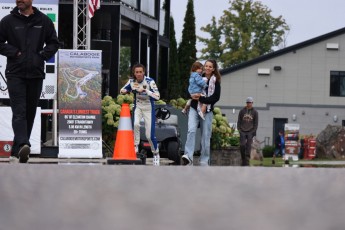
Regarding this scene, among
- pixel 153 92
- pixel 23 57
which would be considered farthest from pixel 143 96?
pixel 23 57

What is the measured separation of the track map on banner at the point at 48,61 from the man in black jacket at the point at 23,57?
7693mm

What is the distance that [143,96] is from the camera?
17.8m

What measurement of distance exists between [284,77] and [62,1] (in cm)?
3733

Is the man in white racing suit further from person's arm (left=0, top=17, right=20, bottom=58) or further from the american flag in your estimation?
the american flag

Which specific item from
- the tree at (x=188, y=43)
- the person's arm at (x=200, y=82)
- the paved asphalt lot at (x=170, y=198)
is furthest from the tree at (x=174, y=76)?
the paved asphalt lot at (x=170, y=198)

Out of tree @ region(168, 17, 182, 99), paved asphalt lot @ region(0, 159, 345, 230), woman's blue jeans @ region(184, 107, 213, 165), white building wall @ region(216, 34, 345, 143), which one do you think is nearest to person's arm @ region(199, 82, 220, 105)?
woman's blue jeans @ region(184, 107, 213, 165)

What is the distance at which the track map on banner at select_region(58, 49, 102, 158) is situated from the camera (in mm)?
20891

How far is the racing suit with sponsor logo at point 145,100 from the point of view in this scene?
691 inches

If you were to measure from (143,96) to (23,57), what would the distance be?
4566 millimetres

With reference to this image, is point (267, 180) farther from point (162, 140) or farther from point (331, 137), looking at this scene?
point (331, 137)

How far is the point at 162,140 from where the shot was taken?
2550 cm

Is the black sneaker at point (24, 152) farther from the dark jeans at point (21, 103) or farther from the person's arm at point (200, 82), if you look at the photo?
the person's arm at point (200, 82)

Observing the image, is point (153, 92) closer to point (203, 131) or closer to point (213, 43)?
point (203, 131)

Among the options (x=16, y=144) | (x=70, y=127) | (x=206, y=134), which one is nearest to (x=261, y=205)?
(x=16, y=144)
